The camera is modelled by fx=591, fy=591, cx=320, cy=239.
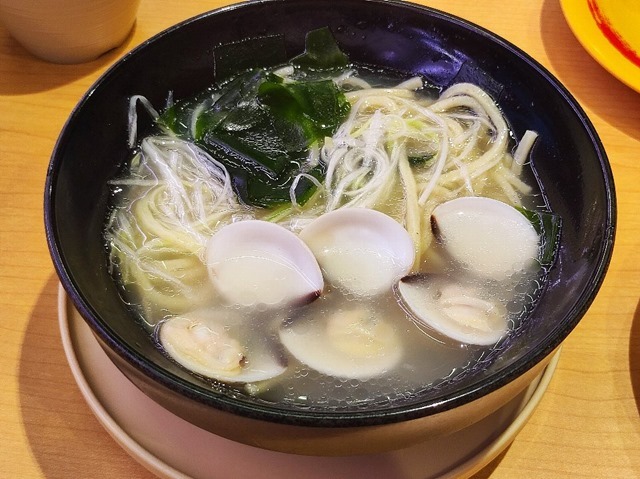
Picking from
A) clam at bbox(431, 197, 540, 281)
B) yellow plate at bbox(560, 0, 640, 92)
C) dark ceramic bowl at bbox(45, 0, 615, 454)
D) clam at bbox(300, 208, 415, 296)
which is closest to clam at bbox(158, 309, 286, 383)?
dark ceramic bowl at bbox(45, 0, 615, 454)

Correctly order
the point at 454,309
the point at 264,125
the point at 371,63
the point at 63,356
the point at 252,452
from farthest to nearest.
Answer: the point at 371,63
the point at 264,125
the point at 63,356
the point at 454,309
the point at 252,452

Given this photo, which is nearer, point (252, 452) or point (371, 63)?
point (252, 452)

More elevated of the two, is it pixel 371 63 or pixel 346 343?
pixel 371 63

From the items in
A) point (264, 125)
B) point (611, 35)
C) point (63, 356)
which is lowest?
point (63, 356)

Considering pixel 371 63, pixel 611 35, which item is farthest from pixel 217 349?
pixel 611 35

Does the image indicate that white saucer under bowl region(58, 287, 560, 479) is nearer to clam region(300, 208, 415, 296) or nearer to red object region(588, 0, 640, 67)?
clam region(300, 208, 415, 296)

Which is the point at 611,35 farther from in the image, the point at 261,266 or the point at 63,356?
the point at 63,356

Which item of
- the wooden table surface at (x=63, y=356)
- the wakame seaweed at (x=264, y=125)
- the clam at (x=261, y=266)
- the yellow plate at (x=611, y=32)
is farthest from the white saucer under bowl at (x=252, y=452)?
the yellow plate at (x=611, y=32)
